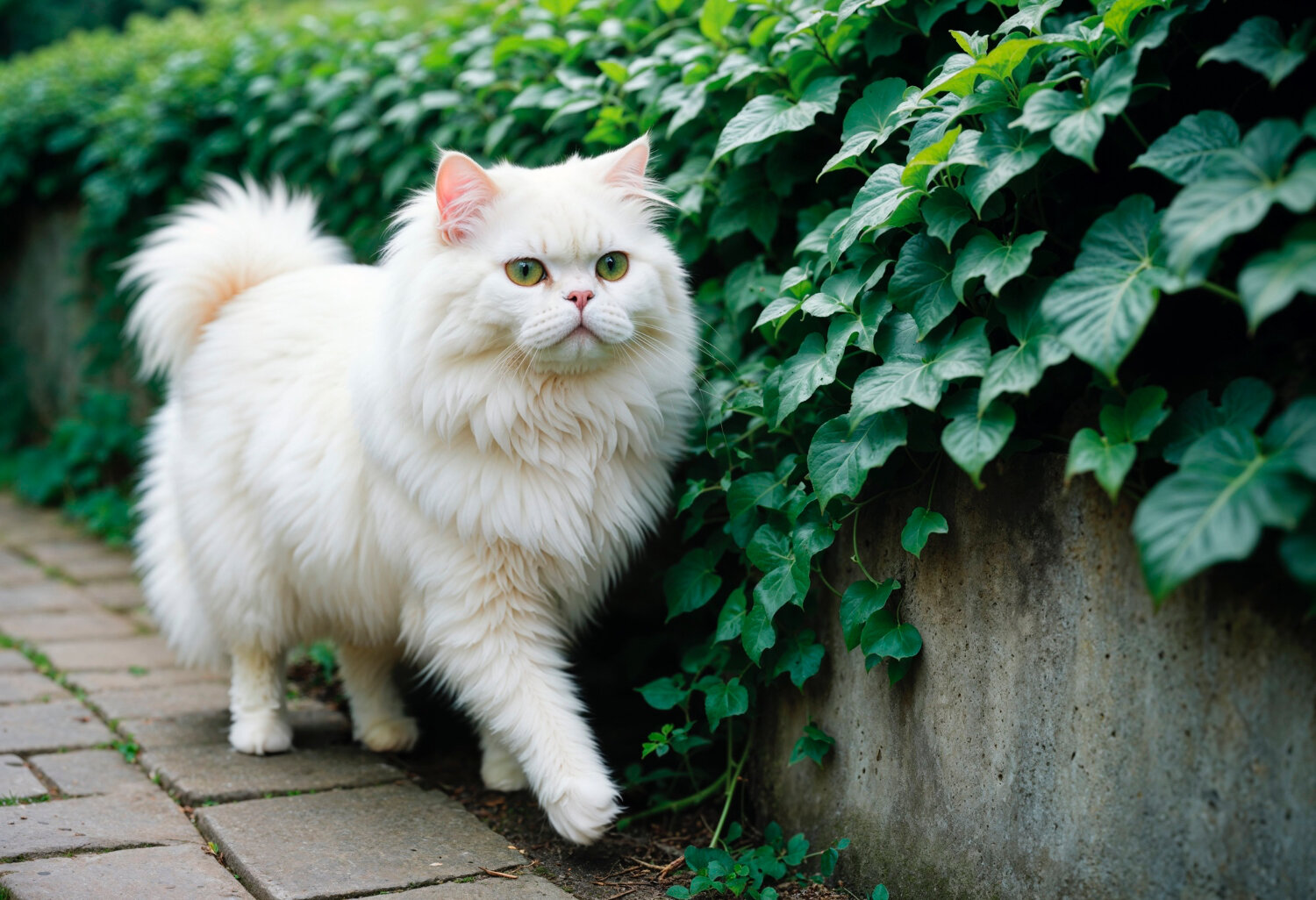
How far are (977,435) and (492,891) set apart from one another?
4.29ft

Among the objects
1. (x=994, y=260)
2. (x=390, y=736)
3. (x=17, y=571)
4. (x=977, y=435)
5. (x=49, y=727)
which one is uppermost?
(x=994, y=260)

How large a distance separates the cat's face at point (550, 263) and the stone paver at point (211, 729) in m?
1.49

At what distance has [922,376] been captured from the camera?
179 centimetres

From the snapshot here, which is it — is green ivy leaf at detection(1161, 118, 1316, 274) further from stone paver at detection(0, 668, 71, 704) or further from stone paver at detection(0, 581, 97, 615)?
stone paver at detection(0, 581, 97, 615)

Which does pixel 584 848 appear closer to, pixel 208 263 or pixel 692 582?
pixel 692 582

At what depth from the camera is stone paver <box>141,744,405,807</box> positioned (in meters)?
2.53

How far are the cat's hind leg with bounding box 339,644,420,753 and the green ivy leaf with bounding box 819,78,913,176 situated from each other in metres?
1.79

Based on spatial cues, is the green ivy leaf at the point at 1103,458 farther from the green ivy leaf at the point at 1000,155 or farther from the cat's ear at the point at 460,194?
the cat's ear at the point at 460,194

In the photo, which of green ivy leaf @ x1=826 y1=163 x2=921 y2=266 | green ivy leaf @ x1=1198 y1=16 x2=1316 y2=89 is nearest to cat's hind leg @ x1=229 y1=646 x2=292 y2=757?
green ivy leaf @ x1=826 y1=163 x2=921 y2=266

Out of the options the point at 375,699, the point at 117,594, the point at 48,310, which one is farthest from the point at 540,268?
the point at 48,310

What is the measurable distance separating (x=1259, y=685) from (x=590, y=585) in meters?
1.37

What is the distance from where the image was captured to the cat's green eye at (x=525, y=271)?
2.16m

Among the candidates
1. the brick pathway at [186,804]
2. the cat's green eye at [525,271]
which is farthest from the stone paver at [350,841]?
the cat's green eye at [525,271]

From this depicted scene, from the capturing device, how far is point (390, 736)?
288 cm
